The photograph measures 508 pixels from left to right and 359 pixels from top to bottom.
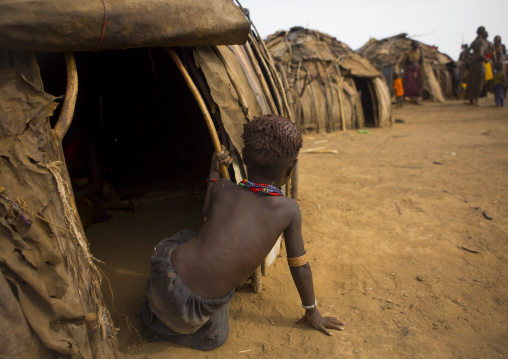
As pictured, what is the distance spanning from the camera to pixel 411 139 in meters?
8.19

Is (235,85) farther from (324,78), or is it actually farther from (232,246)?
(324,78)

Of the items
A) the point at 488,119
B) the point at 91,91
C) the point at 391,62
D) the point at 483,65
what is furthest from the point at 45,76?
the point at 391,62

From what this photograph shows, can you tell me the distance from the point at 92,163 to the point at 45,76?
3.54 feet

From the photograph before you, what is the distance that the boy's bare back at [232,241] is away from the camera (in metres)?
1.86

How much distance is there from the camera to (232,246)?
184 centimetres

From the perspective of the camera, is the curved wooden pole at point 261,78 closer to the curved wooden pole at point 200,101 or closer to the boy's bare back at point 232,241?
the curved wooden pole at point 200,101

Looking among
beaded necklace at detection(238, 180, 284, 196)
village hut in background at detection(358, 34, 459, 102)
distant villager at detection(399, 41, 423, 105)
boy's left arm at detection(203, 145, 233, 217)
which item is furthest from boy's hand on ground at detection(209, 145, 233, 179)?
village hut in background at detection(358, 34, 459, 102)

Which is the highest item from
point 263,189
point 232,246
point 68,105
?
point 68,105

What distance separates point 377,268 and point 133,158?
4.02 meters

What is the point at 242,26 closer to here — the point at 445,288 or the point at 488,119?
the point at 445,288

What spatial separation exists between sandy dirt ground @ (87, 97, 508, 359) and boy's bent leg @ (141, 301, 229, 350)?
5 centimetres

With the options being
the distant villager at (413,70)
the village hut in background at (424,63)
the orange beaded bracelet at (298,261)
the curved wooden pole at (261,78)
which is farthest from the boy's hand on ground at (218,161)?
the village hut in background at (424,63)

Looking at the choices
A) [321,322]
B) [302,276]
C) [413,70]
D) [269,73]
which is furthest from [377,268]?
[413,70]

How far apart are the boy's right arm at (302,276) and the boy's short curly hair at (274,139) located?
30 cm
